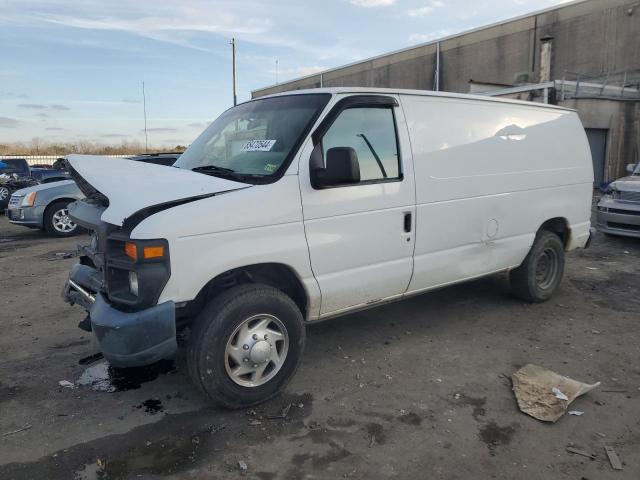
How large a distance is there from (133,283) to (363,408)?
174cm

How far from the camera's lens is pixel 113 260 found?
3.12m

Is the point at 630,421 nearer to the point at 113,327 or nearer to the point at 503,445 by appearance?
the point at 503,445

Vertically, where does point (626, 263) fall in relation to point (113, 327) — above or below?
below

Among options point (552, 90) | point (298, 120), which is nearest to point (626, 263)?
point (298, 120)

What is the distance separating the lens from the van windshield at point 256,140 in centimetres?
359

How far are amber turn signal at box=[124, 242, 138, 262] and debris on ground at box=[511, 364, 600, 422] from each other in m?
2.74

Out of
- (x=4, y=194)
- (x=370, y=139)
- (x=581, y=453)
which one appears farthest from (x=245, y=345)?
(x=4, y=194)

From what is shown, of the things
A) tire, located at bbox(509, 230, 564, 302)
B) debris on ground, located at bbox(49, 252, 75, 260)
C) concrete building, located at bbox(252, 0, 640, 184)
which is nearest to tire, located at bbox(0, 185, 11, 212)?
debris on ground, located at bbox(49, 252, 75, 260)

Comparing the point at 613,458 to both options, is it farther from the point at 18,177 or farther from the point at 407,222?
→ the point at 18,177

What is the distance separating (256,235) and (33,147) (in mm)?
52282

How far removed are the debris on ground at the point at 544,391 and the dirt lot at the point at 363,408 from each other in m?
0.08

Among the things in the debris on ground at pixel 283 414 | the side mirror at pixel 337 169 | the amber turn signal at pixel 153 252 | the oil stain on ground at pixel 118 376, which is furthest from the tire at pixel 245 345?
the oil stain on ground at pixel 118 376

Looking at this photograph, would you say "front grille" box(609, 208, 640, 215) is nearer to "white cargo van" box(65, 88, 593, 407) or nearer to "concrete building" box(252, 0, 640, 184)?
"white cargo van" box(65, 88, 593, 407)

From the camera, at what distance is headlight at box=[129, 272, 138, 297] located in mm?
3027
